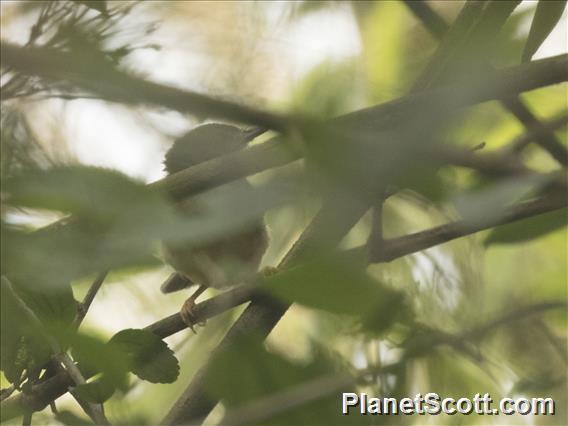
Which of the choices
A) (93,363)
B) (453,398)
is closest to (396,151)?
(93,363)

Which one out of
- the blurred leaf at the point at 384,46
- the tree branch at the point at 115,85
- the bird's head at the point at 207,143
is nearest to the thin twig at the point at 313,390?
the tree branch at the point at 115,85

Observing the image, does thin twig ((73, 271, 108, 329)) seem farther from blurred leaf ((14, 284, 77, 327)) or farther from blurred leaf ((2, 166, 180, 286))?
blurred leaf ((2, 166, 180, 286))

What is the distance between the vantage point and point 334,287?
455 mm

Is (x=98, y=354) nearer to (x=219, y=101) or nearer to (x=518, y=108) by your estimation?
(x=219, y=101)

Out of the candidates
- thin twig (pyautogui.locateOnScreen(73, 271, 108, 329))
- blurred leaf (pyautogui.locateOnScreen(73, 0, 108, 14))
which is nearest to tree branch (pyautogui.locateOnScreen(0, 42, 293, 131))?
thin twig (pyautogui.locateOnScreen(73, 271, 108, 329))

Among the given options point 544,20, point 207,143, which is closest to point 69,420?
point 207,143

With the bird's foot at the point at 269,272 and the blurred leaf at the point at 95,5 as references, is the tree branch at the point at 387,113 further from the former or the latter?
the blurred leaf at the point at 95,5

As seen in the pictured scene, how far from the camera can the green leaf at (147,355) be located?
2.53 ft

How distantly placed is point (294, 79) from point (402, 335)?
1.98 ft

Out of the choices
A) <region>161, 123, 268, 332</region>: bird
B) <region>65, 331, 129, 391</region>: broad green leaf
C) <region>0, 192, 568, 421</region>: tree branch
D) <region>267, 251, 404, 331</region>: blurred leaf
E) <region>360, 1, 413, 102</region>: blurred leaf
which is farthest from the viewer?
<region>360, 1, 413, 102</region>: blurred leaf

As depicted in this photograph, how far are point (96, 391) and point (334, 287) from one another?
1.28 ft

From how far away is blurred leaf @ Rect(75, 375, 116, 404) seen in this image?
0.76m

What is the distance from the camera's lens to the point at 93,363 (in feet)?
1.98

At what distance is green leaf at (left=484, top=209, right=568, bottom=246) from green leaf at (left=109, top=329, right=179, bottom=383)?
403 mm
